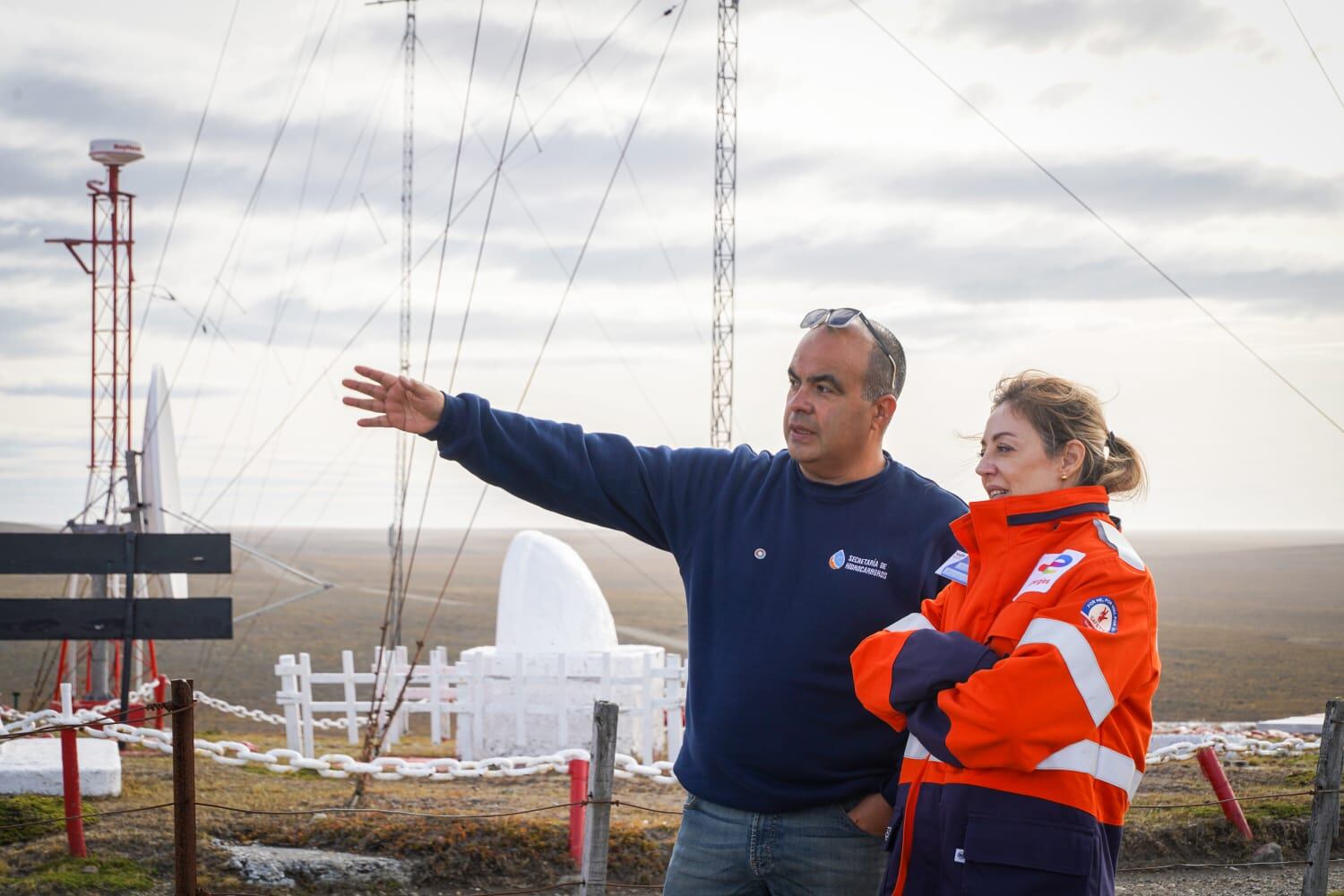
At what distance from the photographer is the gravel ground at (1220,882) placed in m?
7.54

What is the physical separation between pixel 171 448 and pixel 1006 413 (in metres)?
17.9

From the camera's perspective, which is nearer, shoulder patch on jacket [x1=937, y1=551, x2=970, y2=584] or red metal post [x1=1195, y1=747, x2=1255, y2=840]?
shoulder patch on jacket [x1=937, y1=551, x2=970, y2=584]

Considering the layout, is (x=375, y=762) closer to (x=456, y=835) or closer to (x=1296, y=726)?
(x=456, y=835)

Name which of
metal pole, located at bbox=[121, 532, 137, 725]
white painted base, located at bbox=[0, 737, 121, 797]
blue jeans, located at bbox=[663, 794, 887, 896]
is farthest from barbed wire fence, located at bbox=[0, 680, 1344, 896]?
blue jeans, located at bbox=[663, 794, 887, 896]

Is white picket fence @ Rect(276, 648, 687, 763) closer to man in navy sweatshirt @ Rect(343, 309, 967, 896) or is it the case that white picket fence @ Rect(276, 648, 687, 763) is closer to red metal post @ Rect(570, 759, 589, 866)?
red metal post @ Rect(570, 759, 589, 866)

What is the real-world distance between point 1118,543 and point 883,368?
2.93 ft

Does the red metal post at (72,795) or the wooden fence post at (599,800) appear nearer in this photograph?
the wooden fence post at (599,800)

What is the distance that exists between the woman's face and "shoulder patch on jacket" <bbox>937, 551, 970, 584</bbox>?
18cm

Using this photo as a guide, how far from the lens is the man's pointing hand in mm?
3537

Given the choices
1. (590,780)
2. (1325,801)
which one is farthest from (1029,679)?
(1325,801)

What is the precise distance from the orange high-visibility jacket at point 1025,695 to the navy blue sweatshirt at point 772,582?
328 mm

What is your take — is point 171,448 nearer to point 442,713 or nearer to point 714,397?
point 442,713

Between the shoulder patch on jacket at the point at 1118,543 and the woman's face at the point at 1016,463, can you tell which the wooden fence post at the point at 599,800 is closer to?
the woman's face at the point at 1016,463

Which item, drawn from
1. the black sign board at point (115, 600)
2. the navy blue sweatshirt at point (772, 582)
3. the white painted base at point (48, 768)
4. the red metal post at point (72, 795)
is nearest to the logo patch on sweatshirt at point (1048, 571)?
the navy blue sweatshirt at point (772, 582)
